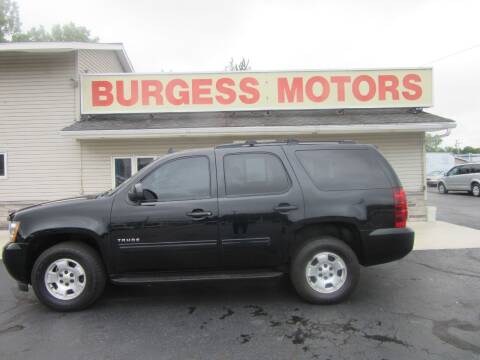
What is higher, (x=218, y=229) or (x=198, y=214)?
(x=198, y=214)

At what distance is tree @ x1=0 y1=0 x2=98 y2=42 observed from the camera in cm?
3050

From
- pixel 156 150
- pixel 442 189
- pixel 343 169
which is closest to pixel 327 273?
pixel 343 169

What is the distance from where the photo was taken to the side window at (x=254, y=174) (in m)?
4.54

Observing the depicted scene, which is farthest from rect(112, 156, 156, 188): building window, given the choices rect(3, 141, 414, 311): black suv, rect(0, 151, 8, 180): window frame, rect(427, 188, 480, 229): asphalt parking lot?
rect(427, 188, 480, 229): asphalt parking lot

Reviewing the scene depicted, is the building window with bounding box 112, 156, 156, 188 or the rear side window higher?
the building window with bounding box 112, 156, 156, 188

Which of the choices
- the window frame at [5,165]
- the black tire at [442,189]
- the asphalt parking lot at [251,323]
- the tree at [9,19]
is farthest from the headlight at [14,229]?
the tree at [9,19]

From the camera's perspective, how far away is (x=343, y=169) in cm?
469

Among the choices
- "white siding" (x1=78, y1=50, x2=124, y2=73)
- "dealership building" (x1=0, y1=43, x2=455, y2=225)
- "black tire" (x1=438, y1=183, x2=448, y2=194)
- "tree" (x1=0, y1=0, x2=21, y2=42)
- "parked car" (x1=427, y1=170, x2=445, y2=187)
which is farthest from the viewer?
"tree" (x1=0, y1=0, x2=21, y2=42)

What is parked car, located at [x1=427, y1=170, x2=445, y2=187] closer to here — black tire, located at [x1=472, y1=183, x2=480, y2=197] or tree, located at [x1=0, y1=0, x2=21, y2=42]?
black tire, located at [x1=472, y1=183, x2=480, y2=197]

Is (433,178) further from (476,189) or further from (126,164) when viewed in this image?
(126,164)

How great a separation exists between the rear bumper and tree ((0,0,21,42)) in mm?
34400

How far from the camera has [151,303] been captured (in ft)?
15.4

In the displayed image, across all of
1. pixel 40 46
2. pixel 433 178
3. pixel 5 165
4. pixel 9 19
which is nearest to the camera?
pixel 40 46

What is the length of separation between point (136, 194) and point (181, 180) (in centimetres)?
56
